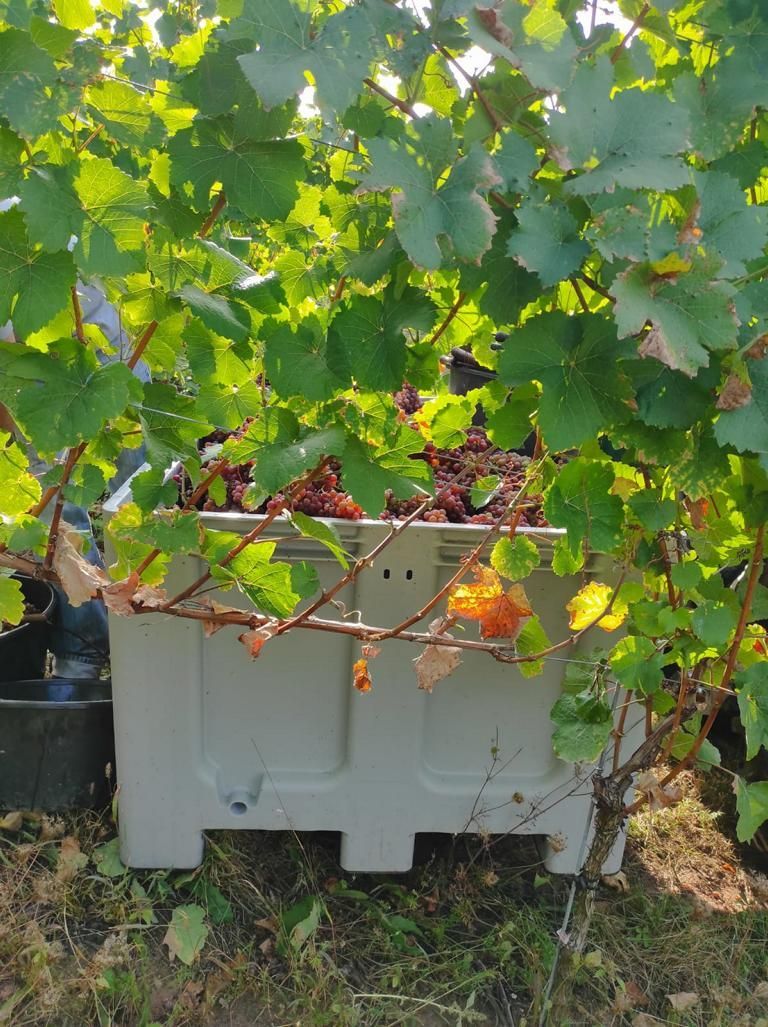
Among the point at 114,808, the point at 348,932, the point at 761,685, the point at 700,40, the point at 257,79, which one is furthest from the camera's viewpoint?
the point at 114,808

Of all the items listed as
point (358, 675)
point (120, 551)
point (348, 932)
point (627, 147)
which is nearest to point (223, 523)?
point (120, 551)

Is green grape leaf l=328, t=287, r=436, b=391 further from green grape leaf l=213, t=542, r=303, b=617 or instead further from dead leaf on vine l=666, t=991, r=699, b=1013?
dead leaf on vine l=666, t=991, r=699, b=1013

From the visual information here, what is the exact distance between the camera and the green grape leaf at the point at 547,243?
83 centimetres

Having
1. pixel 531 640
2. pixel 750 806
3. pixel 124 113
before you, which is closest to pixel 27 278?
pixel 124 113

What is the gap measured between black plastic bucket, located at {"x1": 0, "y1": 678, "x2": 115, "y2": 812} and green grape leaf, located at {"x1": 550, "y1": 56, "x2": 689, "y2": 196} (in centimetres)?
164

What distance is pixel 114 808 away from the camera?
79.7 inches

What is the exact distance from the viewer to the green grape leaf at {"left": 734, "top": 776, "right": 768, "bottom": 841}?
1.39 meters

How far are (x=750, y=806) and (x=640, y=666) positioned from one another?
0.29 metres

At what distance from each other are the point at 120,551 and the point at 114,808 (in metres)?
0.86

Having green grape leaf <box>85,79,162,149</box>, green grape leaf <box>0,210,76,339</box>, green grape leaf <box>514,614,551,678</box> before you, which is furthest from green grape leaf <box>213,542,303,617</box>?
green grape leaf <box>85,79,162,149</box>

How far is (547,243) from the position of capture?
85cm

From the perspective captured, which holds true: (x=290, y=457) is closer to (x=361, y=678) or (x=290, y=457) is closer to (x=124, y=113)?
(x=124, y=113)

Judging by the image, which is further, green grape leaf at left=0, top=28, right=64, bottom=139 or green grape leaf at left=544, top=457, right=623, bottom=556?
green grape leaf at left=544, top=457, right=623, bottom=556

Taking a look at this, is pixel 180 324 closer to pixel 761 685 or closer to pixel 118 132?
pixel 118 132
